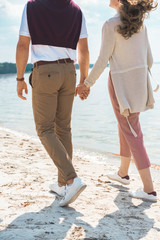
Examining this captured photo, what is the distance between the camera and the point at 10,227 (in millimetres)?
2570

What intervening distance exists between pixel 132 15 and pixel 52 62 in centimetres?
90

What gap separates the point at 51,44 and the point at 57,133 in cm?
85

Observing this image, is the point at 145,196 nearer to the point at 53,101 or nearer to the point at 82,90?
the point at 82,90

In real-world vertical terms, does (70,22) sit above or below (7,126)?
above

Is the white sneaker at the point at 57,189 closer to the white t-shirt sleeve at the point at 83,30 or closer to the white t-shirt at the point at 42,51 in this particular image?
the white t-shirt at the point at 42,51

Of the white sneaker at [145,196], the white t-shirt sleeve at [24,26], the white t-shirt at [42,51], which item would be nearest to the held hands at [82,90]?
the white t-shirt at [42,51]

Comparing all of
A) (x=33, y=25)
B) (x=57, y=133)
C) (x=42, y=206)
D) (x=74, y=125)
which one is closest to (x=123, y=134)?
(x=57, y=133)

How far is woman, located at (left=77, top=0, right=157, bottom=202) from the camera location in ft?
10.8

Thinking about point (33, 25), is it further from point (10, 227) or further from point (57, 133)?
point (10, 227)

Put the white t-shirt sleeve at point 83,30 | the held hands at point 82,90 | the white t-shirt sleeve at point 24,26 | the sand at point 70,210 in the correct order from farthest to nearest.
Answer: the held hands at point 82,90 → the white t-shirt sleeve at point 83,30 → the white t-shirt sleeve at point 24,26 → the sand at point 70,210

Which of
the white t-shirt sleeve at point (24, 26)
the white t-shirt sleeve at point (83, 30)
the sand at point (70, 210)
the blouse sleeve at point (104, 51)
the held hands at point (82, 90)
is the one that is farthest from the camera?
the held hands at point (82, 90)

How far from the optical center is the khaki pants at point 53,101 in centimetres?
300

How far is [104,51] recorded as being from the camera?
11.2 feet

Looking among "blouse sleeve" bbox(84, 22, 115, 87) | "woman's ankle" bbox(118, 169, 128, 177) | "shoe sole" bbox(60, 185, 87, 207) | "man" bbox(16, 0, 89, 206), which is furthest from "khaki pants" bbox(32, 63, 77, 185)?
"woman's ankle" bbox(118, 169, 128, 177)
